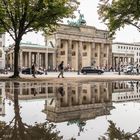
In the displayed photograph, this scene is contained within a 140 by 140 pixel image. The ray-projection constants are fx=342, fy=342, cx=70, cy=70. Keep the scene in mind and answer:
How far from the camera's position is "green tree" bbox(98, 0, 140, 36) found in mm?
33750

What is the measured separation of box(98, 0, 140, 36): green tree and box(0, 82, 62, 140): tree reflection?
2651 cm

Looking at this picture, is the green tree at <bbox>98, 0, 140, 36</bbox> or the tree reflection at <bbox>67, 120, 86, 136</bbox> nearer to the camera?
the tree reflection at <bbox>67, 120, 86, 136</bbox>

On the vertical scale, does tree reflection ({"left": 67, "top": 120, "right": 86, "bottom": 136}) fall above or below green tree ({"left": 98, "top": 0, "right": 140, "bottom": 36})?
below

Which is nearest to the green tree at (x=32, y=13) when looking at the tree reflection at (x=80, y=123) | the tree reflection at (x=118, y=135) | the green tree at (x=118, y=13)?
the green tree at (x=118, y=13)

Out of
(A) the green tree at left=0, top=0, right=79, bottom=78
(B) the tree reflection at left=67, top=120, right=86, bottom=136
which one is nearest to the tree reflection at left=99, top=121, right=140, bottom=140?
(B) the tree reflection at left=67, top=120, right=86, bottom=136

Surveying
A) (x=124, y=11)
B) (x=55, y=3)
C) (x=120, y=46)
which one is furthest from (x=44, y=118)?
(x=120, y=46)

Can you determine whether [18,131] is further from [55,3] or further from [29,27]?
[29,27]

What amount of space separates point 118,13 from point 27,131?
29477 millimetres

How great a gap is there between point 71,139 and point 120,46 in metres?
156

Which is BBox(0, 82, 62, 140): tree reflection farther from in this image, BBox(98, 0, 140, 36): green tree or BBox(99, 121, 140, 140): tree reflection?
BBox(98, 0, 140, 36): green tree

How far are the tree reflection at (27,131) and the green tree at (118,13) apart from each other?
2651cm

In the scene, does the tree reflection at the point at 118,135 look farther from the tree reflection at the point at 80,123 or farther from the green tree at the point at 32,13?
the green tree at the point at 32,13

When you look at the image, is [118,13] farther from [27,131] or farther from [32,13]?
[27,131]

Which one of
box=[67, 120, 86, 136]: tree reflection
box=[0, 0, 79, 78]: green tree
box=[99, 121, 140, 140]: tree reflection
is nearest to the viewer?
box=[99, 121, 140, 140]: tree reflection
